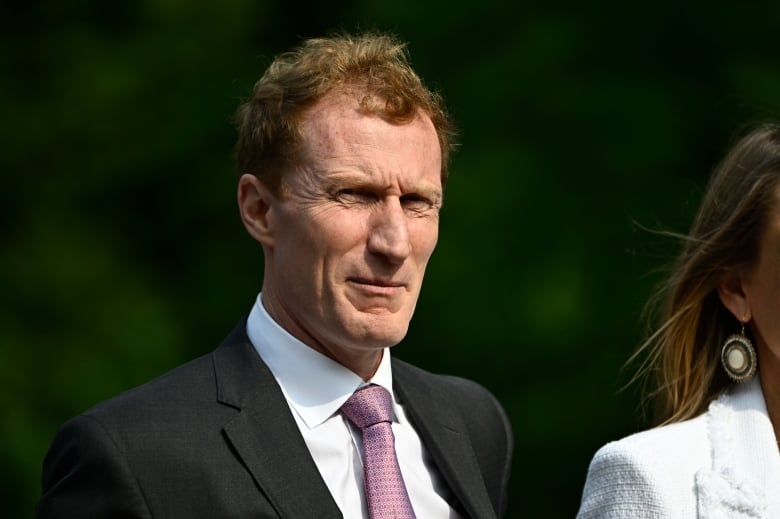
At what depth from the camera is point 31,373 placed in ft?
20.9

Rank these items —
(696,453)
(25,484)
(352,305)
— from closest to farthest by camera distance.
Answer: (352,305) → (696,453) → (25,484)

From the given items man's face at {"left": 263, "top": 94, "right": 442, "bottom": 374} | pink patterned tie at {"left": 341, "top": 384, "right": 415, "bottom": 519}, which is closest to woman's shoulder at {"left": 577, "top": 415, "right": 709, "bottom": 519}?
pink patterned tie at {"left": 341, "top": 384, "right": 415, "bottom": 519}

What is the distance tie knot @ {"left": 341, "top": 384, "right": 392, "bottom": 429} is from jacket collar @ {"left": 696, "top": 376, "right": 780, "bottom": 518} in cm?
71

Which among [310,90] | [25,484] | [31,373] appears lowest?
[25,484]

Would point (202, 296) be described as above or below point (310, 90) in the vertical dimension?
below

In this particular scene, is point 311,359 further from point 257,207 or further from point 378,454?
point 257,207

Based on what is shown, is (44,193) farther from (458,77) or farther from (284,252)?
(284,252)

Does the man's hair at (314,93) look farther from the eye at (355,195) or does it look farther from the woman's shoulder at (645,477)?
the woman's shoulder at (645,477)

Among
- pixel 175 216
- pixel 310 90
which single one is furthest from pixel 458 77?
pixel 310 90

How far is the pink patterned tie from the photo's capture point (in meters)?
3.37

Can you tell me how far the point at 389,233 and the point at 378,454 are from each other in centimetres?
47

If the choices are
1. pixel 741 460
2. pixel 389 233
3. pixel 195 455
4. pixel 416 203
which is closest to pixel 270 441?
pixel 195 455

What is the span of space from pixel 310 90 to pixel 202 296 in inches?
120

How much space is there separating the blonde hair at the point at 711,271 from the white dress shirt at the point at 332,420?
66cm
